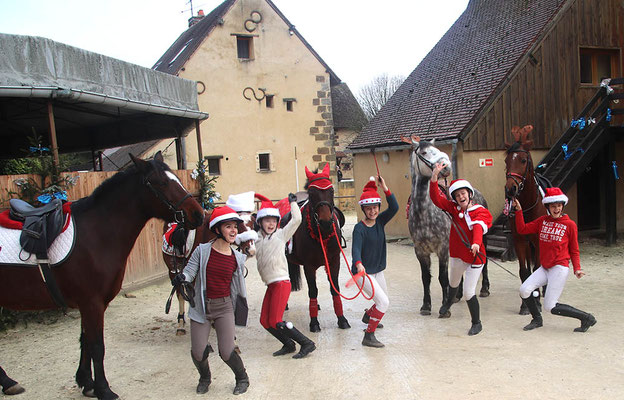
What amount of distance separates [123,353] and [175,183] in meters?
2.44

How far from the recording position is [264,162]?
20719mm

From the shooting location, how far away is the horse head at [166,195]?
4277 mm

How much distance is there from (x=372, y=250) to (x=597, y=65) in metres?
11.2

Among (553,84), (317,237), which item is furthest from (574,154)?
(317,237)

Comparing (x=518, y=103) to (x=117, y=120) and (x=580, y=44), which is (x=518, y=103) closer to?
(x=580, y=44)

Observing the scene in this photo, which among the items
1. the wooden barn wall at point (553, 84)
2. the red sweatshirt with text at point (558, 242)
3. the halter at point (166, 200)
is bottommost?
the red sweatshirt with text at point (558, 242)

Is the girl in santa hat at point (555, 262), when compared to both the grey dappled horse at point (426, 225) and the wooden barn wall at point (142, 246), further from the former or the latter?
the wooden barn wall at point (142, 246)

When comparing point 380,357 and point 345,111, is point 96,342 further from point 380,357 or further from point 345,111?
point 345,111

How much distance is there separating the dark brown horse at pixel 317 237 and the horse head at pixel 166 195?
4.74 ft

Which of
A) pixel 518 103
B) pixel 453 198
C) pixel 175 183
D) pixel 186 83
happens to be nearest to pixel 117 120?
pixel 186 83

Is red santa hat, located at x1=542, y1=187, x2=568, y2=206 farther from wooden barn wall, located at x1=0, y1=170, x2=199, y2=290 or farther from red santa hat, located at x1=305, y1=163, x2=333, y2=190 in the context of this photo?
wooden barn wall, located at x1=0, y1=170, x2=199, y2=290

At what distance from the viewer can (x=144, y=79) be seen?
8617 mm

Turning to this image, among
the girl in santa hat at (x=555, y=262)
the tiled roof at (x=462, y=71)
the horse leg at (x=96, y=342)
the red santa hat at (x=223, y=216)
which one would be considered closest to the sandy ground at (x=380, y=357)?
the girl in santa hat at (x=555, y=262)

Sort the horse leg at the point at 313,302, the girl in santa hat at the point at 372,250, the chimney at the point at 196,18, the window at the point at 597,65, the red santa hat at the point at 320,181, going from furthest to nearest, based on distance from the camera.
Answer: the chimney at the point at 196,18, the window at the point at 597,65, the horse leg at the point at 313,302, the red santa hat at the point at 320,181, the girl in santa hat at the point at 372,250
